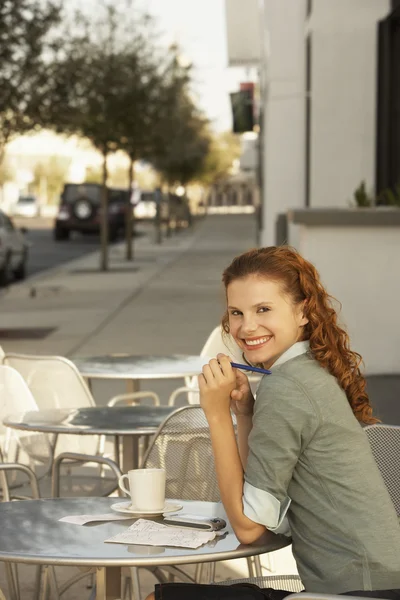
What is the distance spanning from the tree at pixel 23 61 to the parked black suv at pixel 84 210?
2658 centimetres

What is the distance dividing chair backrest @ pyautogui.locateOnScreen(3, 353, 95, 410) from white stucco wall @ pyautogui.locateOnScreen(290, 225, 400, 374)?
494 cm

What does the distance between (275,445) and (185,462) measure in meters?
1.02

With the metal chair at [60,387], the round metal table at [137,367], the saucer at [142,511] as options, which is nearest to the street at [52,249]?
the round metal table at [137,367]

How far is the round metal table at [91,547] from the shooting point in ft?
9.11

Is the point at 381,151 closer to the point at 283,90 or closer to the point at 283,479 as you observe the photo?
the point at 283,90

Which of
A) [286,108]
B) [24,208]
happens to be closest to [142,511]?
[286,108]

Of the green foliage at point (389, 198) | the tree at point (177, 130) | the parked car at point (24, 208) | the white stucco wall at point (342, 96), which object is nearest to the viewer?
the green foliage at point (389, 198)

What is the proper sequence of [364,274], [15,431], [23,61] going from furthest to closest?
[23,61]
[364,274]
[15,431]

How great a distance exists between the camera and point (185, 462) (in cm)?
387

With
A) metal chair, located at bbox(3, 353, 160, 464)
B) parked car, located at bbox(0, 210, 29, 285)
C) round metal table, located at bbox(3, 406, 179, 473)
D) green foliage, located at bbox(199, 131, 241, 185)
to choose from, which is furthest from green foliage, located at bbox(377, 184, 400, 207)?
green foliage, located at bbox(199, 131, 241, 185)

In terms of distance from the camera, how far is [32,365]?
19.6 ft

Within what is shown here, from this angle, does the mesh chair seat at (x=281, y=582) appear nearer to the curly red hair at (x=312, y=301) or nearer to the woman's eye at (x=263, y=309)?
the curly red hair at (x=312, y=301)

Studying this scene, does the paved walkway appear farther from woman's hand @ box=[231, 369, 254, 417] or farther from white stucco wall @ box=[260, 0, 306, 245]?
woman's hand @ box=[231, 369, 254, 417]

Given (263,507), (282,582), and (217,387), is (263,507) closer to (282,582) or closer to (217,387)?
(217,387)
